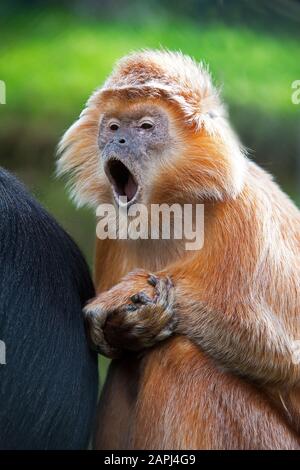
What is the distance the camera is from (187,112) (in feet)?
6.84

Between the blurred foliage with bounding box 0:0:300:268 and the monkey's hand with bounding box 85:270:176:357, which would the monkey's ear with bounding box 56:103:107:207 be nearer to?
the monkey's hand with bounding box 85:270:176:357

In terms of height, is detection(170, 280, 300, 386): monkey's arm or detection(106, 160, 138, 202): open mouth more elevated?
detection(106, 160, 138, 202): open mouth

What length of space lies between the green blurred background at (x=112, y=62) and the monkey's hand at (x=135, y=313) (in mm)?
1257

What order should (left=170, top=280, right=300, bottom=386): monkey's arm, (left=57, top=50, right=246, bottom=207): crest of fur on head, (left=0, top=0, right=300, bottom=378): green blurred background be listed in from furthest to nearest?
1. (left=0, top=0, right=300, bottom=378): green blurred background
2. (left=57, top=50, right=246, bottom=207): crest of fur on head
3. (left=170, top=280, right=300, bottom=386): monkey's arm

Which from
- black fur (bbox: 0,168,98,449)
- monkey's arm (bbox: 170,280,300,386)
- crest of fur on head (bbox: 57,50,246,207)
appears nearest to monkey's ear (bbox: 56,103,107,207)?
crest of fur on head (bbox: 57,50,246,207)

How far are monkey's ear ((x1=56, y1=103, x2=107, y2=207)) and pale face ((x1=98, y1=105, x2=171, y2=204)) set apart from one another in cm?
7

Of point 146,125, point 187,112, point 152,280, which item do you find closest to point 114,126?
point 146,125

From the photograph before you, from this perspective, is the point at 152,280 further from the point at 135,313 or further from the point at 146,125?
the point at 146,125

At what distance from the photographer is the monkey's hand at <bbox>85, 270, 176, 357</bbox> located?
1959 mm

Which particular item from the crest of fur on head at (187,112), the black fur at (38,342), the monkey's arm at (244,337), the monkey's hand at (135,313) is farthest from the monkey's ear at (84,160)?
the monkey's arm at (244,337)

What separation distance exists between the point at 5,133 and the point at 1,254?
2.45 meters

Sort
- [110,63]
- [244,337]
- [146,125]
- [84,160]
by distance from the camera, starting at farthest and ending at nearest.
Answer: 1. [110,63]
2. [84,160]
3. [146,125]
4. [244,337]

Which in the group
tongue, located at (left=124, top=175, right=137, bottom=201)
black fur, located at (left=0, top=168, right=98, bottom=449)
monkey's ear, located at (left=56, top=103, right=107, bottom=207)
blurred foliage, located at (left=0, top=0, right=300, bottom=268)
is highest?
blurred foliage, located at (left=0, top=0, right=300, bottom=268)

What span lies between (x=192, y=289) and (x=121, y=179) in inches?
13.6
